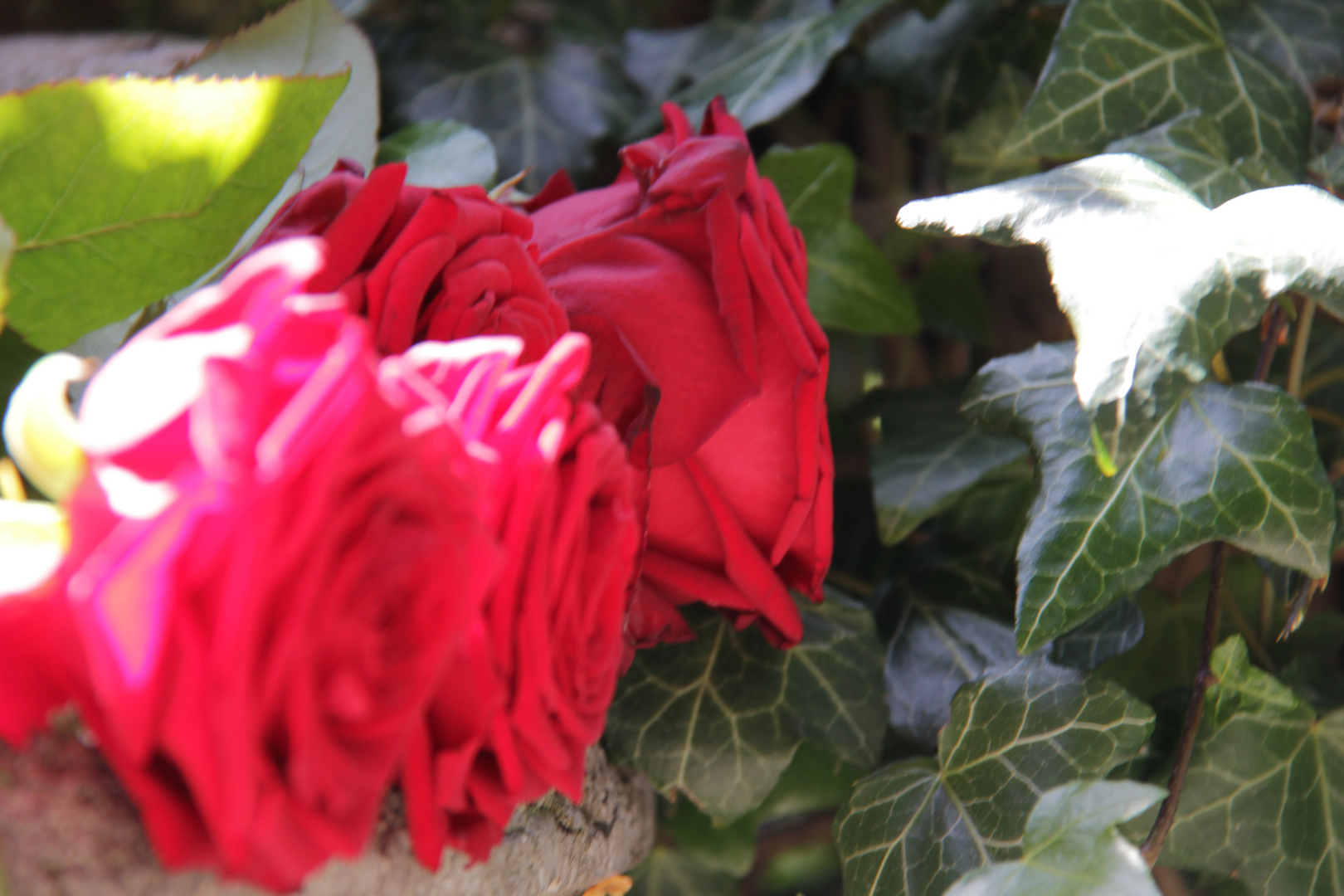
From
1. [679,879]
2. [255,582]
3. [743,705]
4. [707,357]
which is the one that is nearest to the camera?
[255,582]

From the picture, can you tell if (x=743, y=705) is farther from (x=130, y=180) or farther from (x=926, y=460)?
(x=130, y=180)

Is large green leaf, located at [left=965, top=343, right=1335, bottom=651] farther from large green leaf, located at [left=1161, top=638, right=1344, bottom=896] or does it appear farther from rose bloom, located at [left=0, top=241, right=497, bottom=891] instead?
rose bloom, located at [left=0, top=241, right=497, bottom=891]

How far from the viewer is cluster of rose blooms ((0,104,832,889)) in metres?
0.16

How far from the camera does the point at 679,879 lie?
0.47 metres

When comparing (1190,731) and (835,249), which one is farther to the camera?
(835,249)

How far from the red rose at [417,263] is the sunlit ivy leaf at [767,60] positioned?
0.92 ft

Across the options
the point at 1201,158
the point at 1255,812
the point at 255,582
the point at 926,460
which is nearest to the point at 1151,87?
the point at 1201,158

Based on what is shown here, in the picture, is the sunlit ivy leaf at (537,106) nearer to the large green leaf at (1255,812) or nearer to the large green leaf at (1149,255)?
the large green leaf at (1149,255)

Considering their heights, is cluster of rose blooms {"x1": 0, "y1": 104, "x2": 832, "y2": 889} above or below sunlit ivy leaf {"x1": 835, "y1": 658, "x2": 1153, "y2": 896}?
above

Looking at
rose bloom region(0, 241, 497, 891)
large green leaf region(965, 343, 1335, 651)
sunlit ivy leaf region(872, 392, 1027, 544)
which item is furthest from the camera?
sunlit ivy leaf region(872, 392, 1027, 544)

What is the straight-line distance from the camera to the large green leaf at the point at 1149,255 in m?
0.24

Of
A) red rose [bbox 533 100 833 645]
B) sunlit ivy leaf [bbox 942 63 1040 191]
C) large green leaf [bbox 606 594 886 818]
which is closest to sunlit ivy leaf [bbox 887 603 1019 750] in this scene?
large green leaf [bbox 606 594 886 818]

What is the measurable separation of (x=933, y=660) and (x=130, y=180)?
334 millimetres

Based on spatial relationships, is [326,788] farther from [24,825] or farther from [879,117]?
[879,117]
